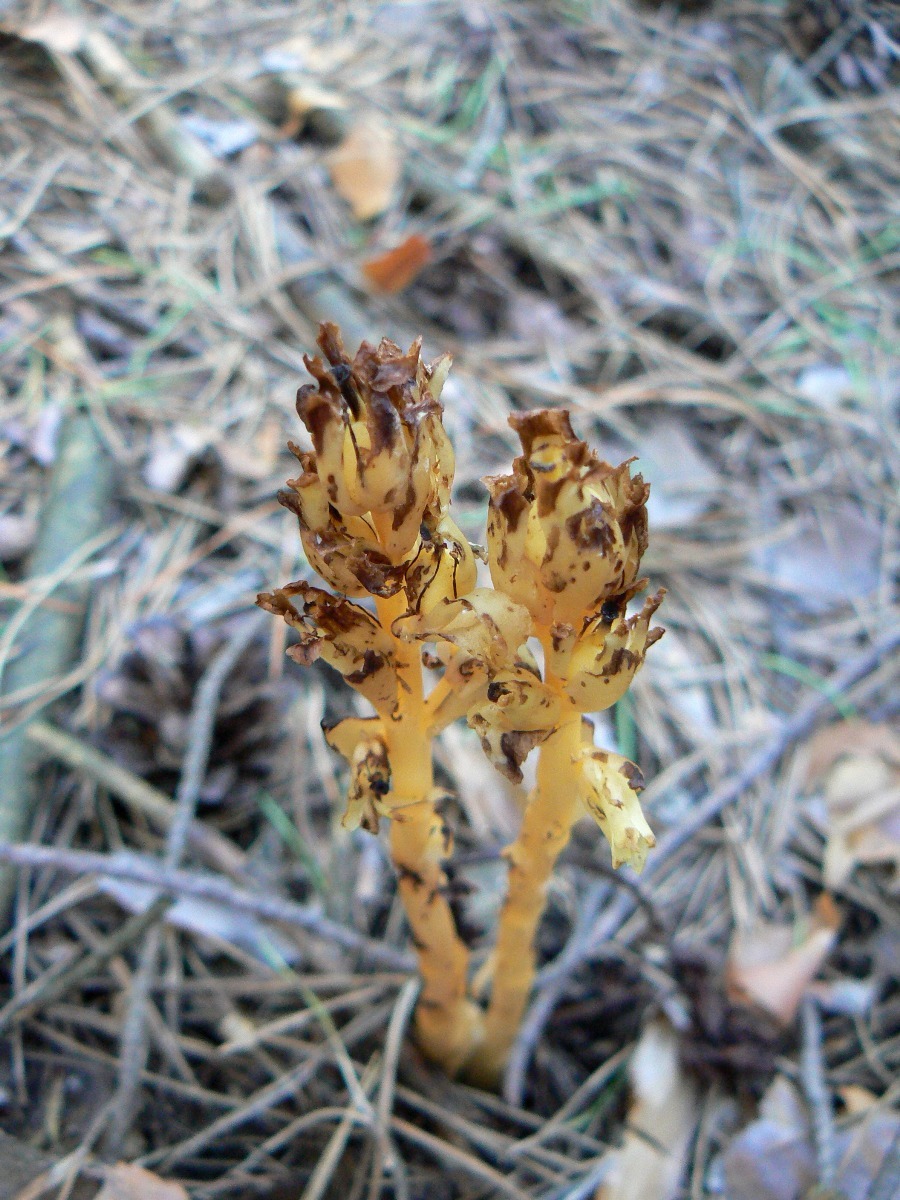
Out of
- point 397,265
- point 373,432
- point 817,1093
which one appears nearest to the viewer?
point 373,432

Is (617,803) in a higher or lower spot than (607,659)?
lower

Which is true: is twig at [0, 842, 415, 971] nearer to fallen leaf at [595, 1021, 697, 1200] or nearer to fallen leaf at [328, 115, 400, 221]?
fallen leaf at [595, 1021, 697, 1200]

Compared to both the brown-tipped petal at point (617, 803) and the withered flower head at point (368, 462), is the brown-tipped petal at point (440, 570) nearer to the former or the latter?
the withered flower head at point (368, 462)

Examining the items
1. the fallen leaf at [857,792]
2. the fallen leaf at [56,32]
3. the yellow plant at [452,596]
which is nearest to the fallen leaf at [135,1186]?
the yellow plant at [452,596]

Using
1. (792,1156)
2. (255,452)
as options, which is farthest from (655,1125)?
(255,452)

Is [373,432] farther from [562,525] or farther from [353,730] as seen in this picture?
[353,730]

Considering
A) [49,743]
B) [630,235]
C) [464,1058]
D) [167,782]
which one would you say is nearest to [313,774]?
[167,782]

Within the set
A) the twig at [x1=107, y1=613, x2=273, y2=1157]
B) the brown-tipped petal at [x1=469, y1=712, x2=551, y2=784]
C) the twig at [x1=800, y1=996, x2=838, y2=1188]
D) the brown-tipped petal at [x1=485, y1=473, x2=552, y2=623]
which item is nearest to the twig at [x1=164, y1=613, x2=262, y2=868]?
the twig at [x1=107, y1=613, x2=273, y2=1157]

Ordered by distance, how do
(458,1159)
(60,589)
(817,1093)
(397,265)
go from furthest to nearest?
(397,265) → (60,589) → (817,1093) → (458,1159)
